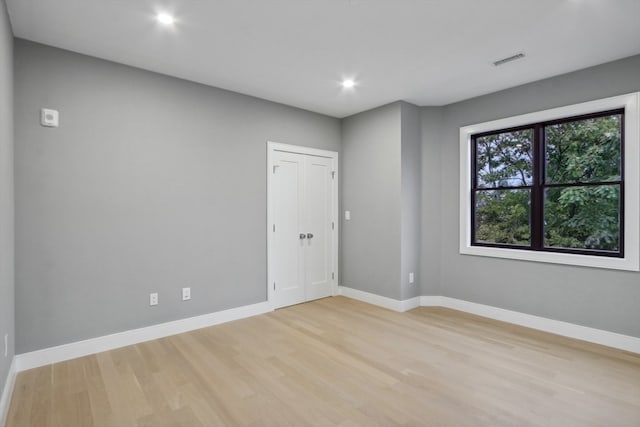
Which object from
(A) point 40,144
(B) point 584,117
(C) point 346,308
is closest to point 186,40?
(A) point 40,144

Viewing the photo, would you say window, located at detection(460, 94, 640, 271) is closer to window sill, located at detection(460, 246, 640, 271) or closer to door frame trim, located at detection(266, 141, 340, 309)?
window sill, located at detection(460, 246, 640, 271)

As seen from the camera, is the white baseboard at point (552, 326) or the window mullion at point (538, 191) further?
the window mullion at point (538, 191)

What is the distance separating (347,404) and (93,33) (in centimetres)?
Result: 332

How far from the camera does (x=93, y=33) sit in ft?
8.50

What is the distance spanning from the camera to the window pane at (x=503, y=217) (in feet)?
12.3

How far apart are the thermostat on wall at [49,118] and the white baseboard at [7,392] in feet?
6.04

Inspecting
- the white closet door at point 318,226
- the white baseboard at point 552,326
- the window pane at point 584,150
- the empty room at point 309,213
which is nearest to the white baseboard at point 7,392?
the empty room at point 309,213

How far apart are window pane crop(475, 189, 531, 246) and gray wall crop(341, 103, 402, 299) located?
1.02 metres

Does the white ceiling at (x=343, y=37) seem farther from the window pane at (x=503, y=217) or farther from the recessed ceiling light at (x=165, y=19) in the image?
the window pane at (x=503, y=217)

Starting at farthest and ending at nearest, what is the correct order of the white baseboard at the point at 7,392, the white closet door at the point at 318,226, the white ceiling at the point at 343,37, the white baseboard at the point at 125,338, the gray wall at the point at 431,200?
the white closet door at the point at 318,226
the gray wall at the point at 431,200
the white baseboard at the point at 125,338
the white ceiling at the point at 343,37
the white baseboard at the point at 7,392

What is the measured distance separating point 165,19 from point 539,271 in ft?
13.6

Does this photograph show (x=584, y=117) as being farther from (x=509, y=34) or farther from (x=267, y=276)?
(x=267, y=276)

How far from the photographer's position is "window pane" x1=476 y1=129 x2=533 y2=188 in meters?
3.75

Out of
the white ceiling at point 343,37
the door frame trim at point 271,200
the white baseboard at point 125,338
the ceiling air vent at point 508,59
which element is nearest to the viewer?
the white ceiling at point 343,37
